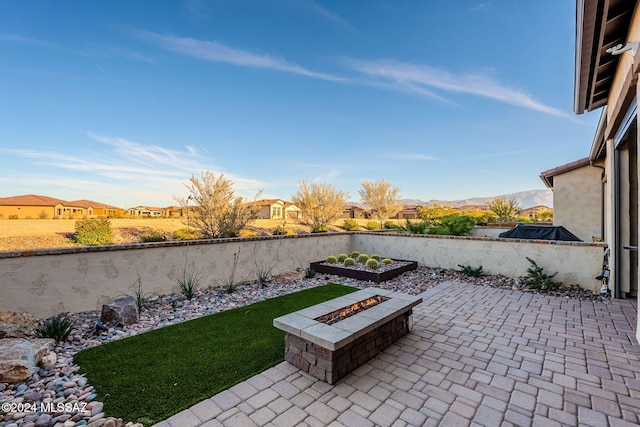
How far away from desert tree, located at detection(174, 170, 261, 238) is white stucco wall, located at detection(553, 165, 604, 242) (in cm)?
1235

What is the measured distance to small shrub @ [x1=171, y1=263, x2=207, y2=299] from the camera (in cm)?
589

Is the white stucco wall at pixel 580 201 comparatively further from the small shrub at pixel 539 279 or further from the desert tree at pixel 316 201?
the desert tree at pixel 316 201

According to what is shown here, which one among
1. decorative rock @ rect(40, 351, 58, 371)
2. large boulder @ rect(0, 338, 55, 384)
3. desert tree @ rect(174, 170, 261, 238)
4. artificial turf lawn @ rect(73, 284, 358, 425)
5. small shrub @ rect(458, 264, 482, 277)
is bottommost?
artificial turf lawn @ rect(73, 284, 358, 425)

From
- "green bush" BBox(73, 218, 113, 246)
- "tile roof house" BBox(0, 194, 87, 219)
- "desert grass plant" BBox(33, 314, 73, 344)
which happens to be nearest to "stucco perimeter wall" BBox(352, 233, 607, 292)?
"desert grass plant" BBox(33, 314, 73, 344)

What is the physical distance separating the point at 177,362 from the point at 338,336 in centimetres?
198

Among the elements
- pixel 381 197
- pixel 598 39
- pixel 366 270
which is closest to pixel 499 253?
pixel 366 270

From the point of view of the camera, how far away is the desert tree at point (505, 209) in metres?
19.6

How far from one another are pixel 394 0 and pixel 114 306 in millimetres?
11507

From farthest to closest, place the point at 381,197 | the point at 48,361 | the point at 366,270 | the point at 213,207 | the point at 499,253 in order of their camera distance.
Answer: the point at 381,197 < the point at 213,207 < the point at 366,270 < the point at 499,253 < the point at 48,361

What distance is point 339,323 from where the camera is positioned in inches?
121

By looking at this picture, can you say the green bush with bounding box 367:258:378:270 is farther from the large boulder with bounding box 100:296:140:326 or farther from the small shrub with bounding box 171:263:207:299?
the large boulder with bounding box 100:296:140:326

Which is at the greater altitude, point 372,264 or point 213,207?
point 213,207

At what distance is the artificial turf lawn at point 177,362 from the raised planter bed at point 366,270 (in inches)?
138

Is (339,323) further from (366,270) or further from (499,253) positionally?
(499,253)
